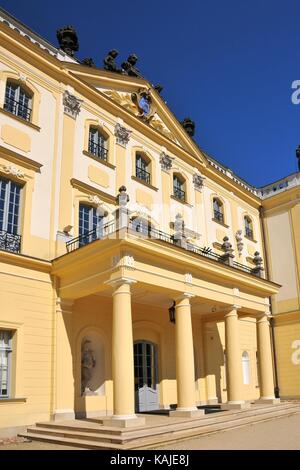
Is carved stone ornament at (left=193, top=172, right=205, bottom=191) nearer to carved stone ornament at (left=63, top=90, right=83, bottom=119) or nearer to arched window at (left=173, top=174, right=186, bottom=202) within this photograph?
arched window at (left=173, top=174, right=186, bottom=202)

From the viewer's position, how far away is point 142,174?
66.0 feet

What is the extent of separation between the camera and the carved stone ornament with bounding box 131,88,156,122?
20.7 metres

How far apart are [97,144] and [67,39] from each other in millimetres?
4643

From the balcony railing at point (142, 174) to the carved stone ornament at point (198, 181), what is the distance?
3.48 metres

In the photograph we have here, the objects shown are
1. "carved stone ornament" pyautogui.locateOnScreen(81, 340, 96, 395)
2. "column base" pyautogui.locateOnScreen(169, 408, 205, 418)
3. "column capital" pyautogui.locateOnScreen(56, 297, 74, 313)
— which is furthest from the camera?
"carved stone ornament" pyautogui.locateOnScreen(81, 340, 96, 395)

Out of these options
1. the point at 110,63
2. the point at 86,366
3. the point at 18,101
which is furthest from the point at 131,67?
the point at 86,366

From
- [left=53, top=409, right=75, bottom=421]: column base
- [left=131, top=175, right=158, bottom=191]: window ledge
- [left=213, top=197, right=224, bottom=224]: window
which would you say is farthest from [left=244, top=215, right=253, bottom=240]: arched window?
[left=53, top=409, right=75, bottom=421]: column base

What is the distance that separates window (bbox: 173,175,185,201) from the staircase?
33.7 ft

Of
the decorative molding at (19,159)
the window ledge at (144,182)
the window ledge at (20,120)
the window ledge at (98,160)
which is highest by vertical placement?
→ the window ledge at (20,120)

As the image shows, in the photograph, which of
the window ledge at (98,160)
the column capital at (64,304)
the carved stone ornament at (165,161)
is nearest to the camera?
the column capital at (64,304)

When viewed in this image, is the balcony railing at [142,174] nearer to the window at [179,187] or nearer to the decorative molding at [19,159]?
the window at [179,187]

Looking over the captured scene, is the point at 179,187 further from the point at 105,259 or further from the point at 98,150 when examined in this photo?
the point at 105,259

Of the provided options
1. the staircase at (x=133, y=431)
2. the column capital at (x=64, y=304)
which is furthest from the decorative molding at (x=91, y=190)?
the staircase at (x=133, y=431)

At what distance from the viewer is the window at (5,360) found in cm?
1299
